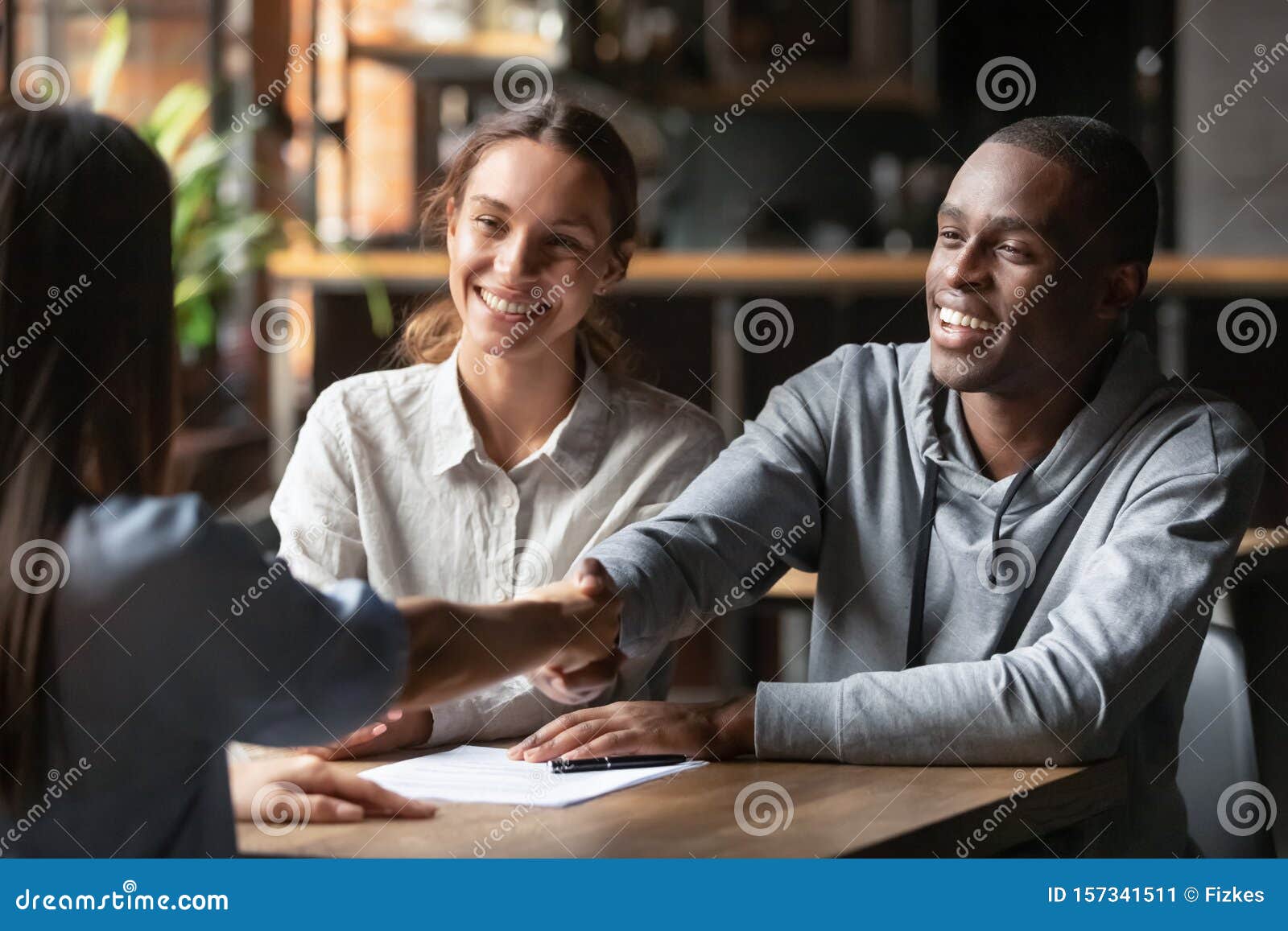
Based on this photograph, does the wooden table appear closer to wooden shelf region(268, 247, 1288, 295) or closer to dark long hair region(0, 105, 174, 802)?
dark long hair region(0, 105, 174, 802)

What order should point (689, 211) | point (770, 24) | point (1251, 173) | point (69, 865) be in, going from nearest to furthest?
point (69, 865)
point (1251, 173)
point (770, 24)
point (689, 211)

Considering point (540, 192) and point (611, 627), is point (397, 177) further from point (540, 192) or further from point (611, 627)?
point (611, 627)

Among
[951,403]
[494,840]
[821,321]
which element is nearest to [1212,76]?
[821,321]

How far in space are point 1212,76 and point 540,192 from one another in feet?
3.36

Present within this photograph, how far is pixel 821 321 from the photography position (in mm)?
1874
